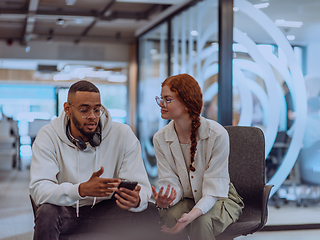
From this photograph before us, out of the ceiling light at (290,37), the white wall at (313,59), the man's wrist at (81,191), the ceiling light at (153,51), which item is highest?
the ceiling light at (153,51)

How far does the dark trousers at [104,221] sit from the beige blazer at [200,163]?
0.21 meters

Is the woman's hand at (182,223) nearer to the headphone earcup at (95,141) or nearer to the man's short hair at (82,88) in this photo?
the headphone earcup at (95,141)

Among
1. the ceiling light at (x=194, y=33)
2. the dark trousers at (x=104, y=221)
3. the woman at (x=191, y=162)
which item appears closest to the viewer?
the dark trousers at (x=104, y=221)

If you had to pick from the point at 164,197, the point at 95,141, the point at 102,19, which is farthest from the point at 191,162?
the point at 102,19

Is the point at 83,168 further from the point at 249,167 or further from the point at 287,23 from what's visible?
the point at 287,23

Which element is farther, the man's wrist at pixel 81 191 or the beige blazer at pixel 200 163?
the beige blazer at pixel 200 163

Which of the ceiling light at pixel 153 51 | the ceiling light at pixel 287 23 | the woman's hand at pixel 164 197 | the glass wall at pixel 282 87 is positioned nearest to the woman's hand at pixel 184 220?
the woman's hand at pixel 164 197

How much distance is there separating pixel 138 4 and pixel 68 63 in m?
3.04

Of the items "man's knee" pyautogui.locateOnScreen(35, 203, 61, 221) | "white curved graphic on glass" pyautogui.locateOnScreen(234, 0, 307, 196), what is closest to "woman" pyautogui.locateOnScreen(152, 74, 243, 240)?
"man's knee" pyautogui.locateOnScreen(35, 203, 61, 221)

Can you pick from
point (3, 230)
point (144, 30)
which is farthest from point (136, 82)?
point (3, 230)

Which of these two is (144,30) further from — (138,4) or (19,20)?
(19,20)

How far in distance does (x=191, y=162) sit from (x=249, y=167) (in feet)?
1.71

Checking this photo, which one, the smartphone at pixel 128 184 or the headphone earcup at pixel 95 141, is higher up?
the headphone earcup at pixel 95 141

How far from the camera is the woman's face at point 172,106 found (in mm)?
2094
